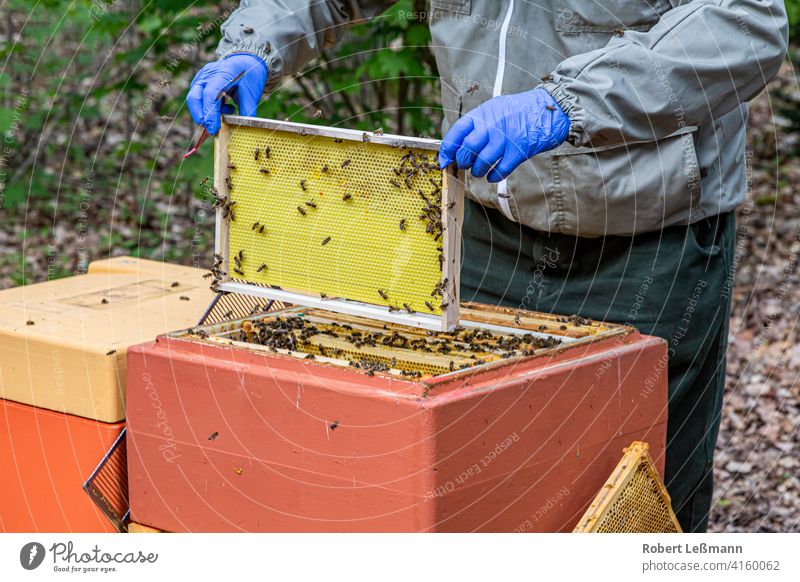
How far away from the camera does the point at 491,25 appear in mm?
2787

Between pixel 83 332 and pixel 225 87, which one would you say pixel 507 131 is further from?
pixel 83 332

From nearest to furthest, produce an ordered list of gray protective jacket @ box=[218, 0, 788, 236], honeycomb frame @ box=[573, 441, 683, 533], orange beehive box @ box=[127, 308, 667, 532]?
orange beehive box @ box=[127, 308, 667, 532] < honeycomb frame @ box=[573, 441, 683, 533] < gray protective jacket @ box=[218, 0, 788, 236]

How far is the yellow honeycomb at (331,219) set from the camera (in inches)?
Answer: 88.1

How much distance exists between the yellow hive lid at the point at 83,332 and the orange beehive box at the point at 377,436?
0.20 meters

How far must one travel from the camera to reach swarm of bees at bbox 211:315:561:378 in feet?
7.23

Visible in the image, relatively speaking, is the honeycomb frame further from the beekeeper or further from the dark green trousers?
the dark green trousers

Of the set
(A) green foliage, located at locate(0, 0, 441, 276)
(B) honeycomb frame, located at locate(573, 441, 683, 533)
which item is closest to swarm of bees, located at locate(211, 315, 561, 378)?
(B) honeycomb frame, located at locate(573, 441, 683, 533)

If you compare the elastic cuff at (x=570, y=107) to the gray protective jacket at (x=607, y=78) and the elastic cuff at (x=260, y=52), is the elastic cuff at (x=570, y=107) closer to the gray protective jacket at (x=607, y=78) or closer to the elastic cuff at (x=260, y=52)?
the gray protective jacket at (x=607, y=78)

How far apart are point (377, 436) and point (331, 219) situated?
0.66 meters

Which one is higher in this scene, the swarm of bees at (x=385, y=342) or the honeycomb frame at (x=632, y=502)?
the swarm of bees at (x=385, y=342)

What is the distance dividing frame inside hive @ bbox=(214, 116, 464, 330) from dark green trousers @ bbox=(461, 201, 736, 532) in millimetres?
752

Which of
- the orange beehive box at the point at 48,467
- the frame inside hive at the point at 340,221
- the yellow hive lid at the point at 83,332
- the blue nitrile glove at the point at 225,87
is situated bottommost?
the orange beehive box at the point at 48,467

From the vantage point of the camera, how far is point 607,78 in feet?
7.63

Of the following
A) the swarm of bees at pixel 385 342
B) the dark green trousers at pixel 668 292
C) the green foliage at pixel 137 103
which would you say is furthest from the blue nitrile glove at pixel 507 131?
the green foliage at pixel 137 103
